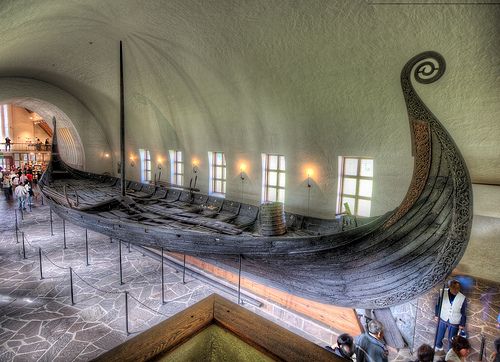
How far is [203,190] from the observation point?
40.5 ft

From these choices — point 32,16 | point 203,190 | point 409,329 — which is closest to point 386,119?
point 409,329

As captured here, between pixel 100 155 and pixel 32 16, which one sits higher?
pixel 32 16

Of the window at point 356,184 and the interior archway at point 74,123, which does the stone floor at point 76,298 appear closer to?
the window at point 356,184

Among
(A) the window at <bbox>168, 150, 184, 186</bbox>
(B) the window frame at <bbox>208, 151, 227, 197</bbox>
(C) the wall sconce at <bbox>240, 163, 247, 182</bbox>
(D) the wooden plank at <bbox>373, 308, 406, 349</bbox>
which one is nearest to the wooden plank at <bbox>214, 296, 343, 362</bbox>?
(D) the wooden plank at <bbox>373, 308, 406, 349</bbox>

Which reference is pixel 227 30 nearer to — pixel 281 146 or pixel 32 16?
pixel 281 146

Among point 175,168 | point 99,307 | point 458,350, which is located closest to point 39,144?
point 175,168

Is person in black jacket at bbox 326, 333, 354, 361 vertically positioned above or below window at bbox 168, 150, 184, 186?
below

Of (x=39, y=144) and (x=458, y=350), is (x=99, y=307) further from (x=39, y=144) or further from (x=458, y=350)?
(x=39, y=144)

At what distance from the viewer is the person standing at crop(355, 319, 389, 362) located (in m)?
2.94

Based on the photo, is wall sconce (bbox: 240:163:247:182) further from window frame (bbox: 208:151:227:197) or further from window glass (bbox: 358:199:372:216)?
window glass (bbox: 358:199:372:216)

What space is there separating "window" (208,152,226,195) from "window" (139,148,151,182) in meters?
5.85

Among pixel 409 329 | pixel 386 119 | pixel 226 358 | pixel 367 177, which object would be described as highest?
pixel 386 119

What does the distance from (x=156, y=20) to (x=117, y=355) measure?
28.5ft

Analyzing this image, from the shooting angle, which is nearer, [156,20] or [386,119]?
[386,119]
